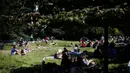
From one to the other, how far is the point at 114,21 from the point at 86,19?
1.62 m

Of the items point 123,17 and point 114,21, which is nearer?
point 123,17

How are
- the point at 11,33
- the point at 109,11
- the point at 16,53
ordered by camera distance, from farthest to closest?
the point at 11,33 < the point at 16,53 < the point at 109,11

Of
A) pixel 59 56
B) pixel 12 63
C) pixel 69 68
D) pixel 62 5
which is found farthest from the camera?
pixel 59 56

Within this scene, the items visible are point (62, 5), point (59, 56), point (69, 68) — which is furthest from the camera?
point (59, 56)

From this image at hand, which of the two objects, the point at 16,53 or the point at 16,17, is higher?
the point at 16,17

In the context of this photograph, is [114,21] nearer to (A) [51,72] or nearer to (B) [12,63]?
(A) [51,72]

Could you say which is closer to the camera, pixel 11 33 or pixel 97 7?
pixel 97 7

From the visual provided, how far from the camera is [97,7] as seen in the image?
12281 millimetres

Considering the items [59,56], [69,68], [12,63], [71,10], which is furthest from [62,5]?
[59,56]

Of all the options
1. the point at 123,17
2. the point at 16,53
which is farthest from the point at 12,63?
the point at 123,17

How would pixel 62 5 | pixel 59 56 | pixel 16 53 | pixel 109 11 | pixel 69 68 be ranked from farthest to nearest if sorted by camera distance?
1. pixel 16 53
2. pixel 59 56
3. pixel 69 68
4. pixel 62 5
5. pixel 109 11

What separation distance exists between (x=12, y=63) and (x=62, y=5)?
30.2 ft

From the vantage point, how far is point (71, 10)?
41.7 ft

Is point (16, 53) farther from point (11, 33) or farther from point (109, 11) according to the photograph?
point (109, 11)
